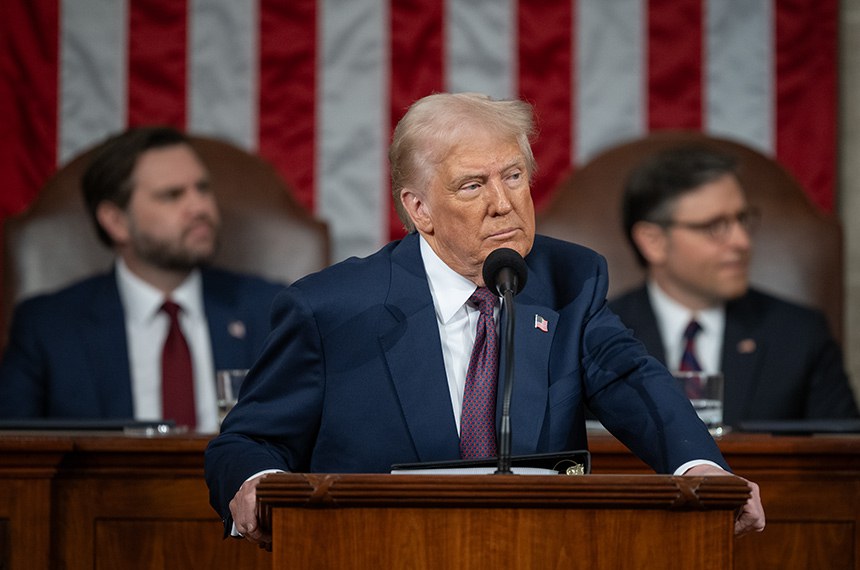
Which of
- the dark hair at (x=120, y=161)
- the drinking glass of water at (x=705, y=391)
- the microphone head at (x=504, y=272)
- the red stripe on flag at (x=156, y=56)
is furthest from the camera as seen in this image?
the red stripe on flag at (x=156, y=56)

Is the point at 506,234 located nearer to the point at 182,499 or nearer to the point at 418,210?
the point at 418,210

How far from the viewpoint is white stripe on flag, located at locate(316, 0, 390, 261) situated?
4.92 metres

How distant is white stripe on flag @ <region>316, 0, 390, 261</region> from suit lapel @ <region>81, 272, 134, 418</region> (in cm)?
90

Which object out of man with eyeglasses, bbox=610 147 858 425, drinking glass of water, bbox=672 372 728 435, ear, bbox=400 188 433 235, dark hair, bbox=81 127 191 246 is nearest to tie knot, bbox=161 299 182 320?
dark hair, bbox=81 127 191 246

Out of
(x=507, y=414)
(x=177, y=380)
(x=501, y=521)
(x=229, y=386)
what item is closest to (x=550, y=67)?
(x=177, y=380)

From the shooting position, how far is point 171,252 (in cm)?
459

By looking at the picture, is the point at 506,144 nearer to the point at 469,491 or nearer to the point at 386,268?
the point at 386,268

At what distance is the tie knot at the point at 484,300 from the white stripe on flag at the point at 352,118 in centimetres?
255

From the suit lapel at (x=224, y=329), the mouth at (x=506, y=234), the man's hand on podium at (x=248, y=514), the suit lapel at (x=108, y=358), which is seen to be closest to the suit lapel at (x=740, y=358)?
the suit lapel at (x=224, y=329)

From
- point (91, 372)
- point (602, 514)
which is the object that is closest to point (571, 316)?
point (602, 514)

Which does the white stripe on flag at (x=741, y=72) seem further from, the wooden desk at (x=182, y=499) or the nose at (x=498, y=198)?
the nose at (x=498, y=198)

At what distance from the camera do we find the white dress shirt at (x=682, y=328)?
446 centimetres

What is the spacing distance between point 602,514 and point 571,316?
65cm

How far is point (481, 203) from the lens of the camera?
2.31 m
